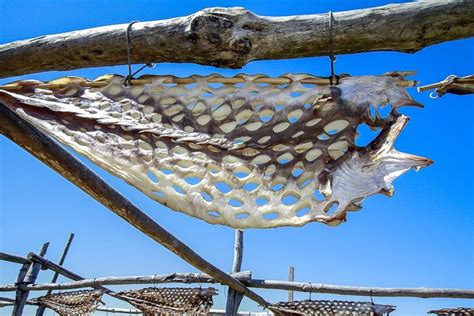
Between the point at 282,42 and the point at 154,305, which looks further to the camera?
the point at 154,305

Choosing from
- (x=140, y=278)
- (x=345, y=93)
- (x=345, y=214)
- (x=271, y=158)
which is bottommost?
(x=345, y=214)

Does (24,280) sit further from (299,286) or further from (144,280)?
(299,286)

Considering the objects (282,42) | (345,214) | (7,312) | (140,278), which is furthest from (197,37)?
(7,312)

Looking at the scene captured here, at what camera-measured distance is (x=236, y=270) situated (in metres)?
3.73

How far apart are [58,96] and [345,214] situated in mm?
655

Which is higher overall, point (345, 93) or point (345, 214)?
point (345, 93)

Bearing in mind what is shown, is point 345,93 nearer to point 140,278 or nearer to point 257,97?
point 257,97

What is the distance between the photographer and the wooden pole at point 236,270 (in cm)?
346

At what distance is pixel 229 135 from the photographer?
1.05 meters

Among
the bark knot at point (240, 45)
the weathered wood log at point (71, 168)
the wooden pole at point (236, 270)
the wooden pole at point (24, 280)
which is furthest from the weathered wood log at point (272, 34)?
the wooden pole at point (24, 280)

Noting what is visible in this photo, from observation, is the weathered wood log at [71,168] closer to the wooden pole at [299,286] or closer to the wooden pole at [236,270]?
the wooden pole at [236,270]

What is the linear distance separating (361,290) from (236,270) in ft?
2.79

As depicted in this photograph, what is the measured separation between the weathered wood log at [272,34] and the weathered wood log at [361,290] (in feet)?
8.15

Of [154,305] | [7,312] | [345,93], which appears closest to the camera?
[345,93]
